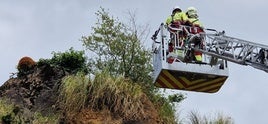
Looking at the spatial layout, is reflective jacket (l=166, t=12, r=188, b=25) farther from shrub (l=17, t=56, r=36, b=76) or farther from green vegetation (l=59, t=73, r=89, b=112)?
shrub (l=17, t=56, r=36, b=76)

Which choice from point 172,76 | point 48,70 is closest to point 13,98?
point 48,70

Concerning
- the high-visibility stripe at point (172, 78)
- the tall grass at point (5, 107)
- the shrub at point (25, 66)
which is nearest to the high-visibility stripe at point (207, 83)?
the high-visibility stripe at point (172, 78)

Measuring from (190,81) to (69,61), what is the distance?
5.07 m

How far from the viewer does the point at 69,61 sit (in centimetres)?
2091

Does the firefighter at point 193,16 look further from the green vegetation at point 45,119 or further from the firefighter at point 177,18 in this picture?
the green vegetation at point 45,119

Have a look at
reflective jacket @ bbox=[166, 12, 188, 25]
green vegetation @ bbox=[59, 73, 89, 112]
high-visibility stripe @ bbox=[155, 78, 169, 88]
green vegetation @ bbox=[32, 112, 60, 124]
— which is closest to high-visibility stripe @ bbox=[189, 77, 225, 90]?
high-visibility stripe @ bbox=[155, 78, 169, 88]

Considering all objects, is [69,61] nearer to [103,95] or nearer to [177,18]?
[103,95]

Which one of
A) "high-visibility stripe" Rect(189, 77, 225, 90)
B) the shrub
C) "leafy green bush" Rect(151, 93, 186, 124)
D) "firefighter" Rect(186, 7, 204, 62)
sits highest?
"firefighter" Rect(186, 7, 204, 62)

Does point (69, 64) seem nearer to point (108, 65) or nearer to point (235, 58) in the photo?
point (108, 65)

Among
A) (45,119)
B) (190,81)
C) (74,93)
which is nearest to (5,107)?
(45,119)

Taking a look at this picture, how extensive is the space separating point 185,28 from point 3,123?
5.20 meters

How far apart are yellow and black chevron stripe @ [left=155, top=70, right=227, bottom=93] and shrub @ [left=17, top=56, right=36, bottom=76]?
17.2ft

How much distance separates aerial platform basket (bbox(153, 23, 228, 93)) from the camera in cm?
1641

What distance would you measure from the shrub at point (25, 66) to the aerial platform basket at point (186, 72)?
5070 mm
